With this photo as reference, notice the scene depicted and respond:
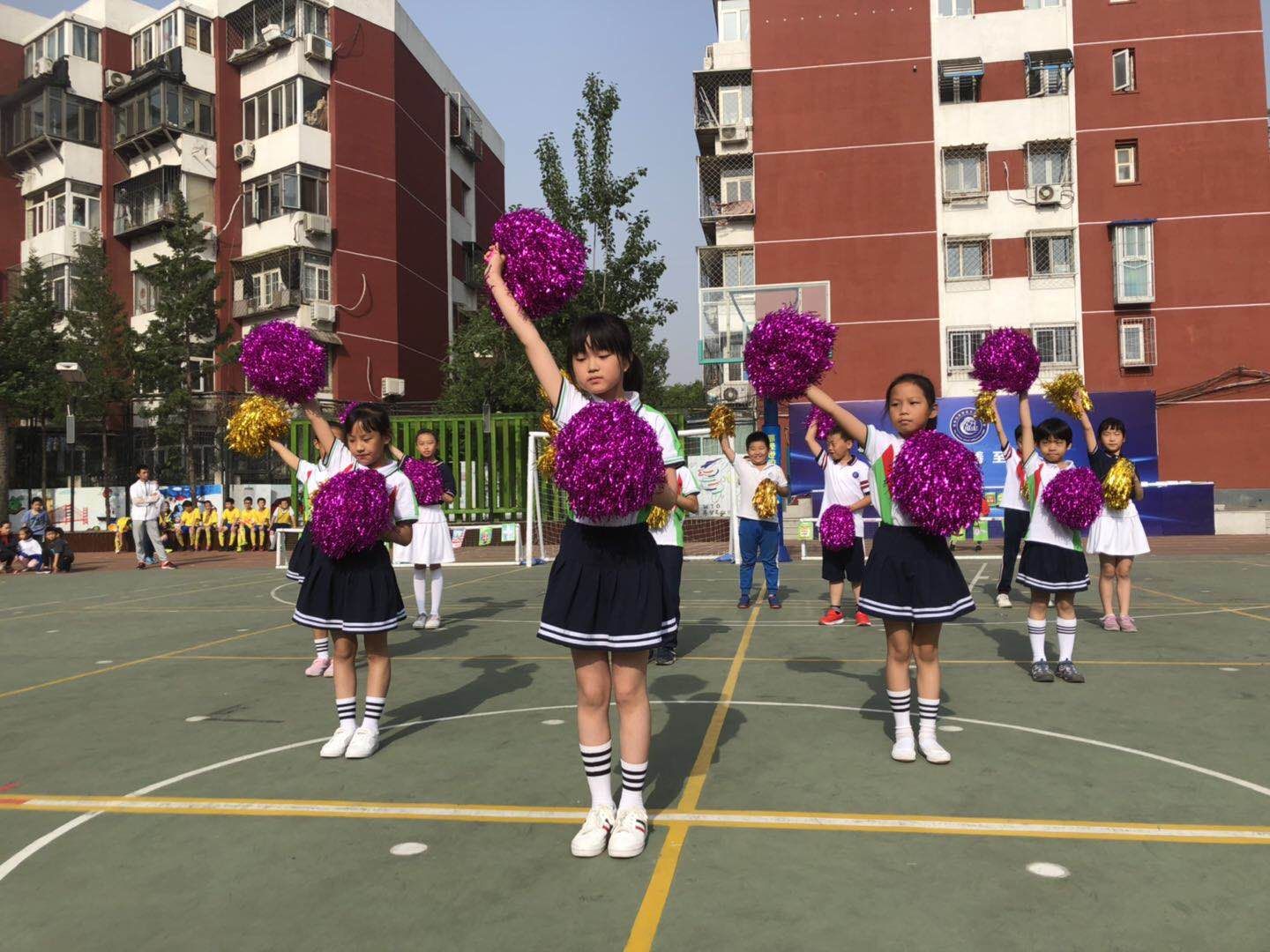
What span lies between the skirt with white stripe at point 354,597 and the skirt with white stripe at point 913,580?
8.00ft

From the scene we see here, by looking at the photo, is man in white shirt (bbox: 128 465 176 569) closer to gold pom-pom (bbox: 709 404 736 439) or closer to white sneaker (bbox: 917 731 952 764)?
gold pom-pom (bbox: 709 404 736 439)

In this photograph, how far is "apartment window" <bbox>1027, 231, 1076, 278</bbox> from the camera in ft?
97.2

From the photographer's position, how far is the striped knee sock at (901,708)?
14.3 ft

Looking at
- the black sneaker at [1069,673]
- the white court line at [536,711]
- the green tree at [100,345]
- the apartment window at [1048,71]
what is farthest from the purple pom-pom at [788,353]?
the green tree at [100,345]

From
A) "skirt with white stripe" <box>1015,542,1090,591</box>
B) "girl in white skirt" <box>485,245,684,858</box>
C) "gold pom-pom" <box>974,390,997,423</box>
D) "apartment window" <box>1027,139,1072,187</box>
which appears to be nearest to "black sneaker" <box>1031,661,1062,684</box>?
"skirt with white stripe" <box>1015,542,1090,591</box>

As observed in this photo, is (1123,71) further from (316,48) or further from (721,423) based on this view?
(721,423)

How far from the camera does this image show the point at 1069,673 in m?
6.04

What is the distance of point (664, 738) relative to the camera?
4777mm

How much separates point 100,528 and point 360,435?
2619cm

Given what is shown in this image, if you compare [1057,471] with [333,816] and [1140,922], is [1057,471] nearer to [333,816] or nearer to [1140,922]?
[1140,922]

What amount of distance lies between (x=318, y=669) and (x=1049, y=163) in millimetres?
30086

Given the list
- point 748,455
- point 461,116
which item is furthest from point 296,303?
point 748,455

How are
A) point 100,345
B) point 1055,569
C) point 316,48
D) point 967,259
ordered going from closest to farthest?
point 1055,569, point 967,259, point 316,48, point 100,345

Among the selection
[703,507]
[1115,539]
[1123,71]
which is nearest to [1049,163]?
[1123,71]
